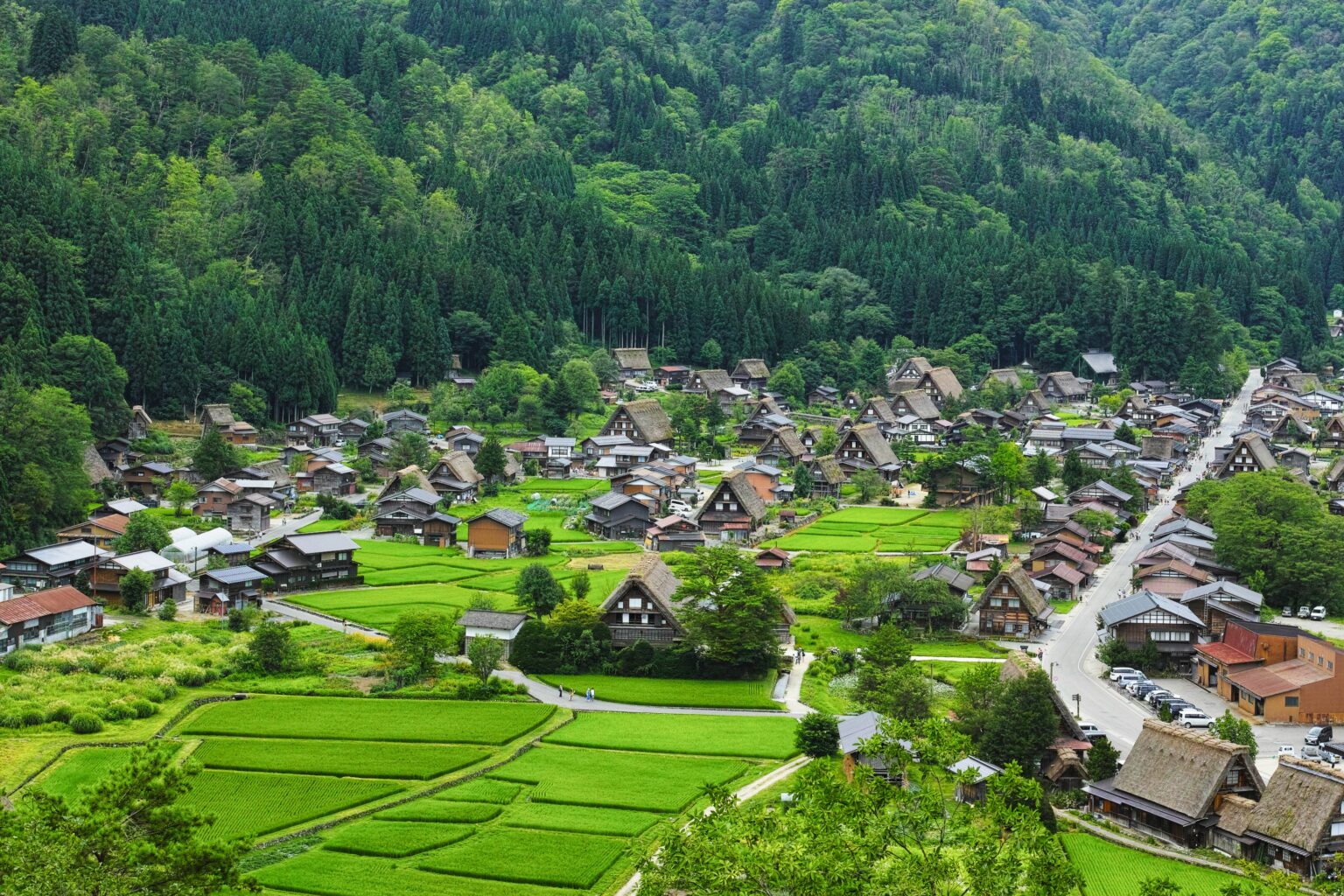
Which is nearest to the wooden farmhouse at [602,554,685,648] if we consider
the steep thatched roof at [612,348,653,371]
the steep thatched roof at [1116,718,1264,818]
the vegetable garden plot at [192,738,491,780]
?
the vegetable garden plot at [192,738,491,780]

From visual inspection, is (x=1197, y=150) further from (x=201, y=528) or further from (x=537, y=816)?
(x=537, y=816)

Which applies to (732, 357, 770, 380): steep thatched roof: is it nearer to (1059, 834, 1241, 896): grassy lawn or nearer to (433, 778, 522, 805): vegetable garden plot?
(433, 778, 522, 805): vegetable garden plot

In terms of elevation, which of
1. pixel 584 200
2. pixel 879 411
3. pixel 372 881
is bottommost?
pixel 879 411

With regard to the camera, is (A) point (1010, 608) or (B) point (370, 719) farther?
(A) point (1010, 608)

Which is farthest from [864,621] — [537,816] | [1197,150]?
[1197,150]

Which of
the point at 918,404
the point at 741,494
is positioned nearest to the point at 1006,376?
the point at 918,404

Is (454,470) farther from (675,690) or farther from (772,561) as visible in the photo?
(675,690)

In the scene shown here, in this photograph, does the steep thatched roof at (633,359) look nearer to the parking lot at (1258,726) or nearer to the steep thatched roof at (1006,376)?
the steep thatched roof at (1006,376)
